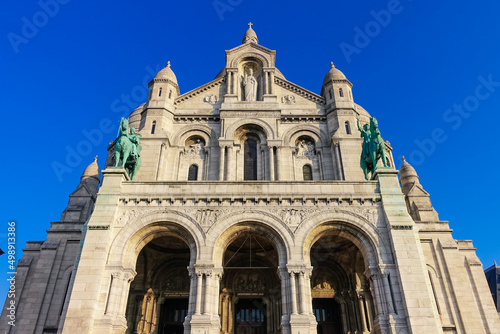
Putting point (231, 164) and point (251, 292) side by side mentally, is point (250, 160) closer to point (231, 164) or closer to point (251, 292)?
point (231, 164)

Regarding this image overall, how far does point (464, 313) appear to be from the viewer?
2042 cm

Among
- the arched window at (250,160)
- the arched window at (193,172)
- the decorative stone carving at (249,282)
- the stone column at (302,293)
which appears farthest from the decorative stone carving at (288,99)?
the stone column at (302,293)

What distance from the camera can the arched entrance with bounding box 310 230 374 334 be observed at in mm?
18922

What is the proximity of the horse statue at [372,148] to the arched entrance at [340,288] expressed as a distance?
13.8ft

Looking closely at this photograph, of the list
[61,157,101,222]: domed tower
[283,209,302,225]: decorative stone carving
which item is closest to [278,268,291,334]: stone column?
[283,209,302,225]: decorative stone carving

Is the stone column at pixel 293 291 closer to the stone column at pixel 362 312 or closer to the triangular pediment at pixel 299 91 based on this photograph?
the stone column at pixel 362 312

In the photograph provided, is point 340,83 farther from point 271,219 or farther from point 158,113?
point 271,219

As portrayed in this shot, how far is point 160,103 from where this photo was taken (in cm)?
2641

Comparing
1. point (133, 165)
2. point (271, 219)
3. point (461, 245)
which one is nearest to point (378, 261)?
point (271, 219)

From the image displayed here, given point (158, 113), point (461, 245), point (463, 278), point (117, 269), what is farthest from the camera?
point (158, 113)

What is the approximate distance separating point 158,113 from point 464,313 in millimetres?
21759

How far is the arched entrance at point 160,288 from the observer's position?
62.7ft

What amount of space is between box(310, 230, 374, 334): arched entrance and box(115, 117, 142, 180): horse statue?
34.0ft

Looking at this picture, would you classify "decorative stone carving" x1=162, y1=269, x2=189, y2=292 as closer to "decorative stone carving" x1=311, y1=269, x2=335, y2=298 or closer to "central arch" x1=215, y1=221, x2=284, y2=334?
"central arch" x1=215, y1=221, x2=284, y2=334
